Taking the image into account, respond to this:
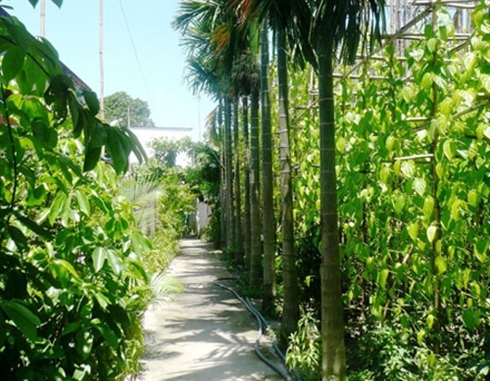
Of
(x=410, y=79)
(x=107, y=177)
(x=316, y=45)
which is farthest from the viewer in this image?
(x=410, y=79)

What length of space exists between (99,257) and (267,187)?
18.4ft

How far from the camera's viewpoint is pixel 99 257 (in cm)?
237

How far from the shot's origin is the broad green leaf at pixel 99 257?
232cm

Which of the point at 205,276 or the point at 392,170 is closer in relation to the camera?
the point at 392,170

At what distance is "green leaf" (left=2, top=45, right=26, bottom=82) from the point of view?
45.2 inches

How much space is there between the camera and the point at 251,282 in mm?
9992

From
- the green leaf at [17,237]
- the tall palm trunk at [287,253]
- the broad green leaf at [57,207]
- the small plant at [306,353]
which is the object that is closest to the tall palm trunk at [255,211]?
the tall palm trunk at [287,253]

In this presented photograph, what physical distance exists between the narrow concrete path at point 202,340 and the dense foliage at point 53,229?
1.85 m

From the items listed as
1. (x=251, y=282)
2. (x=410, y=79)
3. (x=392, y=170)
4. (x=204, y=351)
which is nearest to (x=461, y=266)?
(x=392, y=170)

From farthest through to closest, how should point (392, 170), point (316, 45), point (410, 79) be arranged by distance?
point (410, 79), point (316, 45), point (392, 170)

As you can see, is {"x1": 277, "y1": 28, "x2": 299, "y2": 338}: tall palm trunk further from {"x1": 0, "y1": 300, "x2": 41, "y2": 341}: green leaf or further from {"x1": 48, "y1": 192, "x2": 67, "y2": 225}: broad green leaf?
{"x1": 0, "y1": 300, "x2": 41, "y2": 341}: green leaf

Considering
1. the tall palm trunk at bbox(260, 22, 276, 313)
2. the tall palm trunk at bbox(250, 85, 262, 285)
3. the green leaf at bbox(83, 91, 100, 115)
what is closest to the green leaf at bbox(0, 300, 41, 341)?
the green leaf at bbox(83, 91, 100, 115)

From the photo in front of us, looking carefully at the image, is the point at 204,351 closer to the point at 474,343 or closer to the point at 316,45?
the point at 474,343

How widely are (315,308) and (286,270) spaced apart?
785mm
